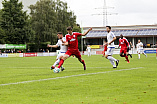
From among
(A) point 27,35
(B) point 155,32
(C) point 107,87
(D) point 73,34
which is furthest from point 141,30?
(C) point 107,87

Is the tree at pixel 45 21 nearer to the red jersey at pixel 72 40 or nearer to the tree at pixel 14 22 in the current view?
the tree at pixel 14 22

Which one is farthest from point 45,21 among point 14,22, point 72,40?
point 72,40

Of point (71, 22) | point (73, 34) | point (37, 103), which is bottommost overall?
point (37, 103)

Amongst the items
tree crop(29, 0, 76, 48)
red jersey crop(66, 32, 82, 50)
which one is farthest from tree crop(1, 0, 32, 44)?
red jersey crop(66, 32, 82, 50)

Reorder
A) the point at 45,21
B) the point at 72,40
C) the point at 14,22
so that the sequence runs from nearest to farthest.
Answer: the point at 72,40 → the point at 14,22 → the point at 45,21

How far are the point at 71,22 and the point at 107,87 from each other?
99415 mm

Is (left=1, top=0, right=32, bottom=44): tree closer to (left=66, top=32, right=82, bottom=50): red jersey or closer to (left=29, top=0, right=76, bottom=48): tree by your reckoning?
(left=29, top=0, right=76, bottom=48): tree

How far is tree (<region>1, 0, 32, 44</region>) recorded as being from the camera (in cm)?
8300

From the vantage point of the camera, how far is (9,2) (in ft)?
272

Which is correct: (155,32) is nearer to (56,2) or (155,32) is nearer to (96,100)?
(56,2)

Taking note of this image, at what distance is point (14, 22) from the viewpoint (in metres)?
83.8

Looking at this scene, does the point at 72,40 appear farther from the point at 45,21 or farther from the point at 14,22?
the point at 45,21

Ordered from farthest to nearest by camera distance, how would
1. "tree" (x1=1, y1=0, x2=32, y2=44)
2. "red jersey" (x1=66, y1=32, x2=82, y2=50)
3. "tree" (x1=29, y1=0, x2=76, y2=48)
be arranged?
"tree" (x1=29, y1=0, x2=76, y2=48) < "tree" (x1=1, y1=0, x2=32, y2=44) < "red jersey" (x1=66, y1=32, x2=82, y2=50)

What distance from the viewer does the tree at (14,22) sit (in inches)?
3268
